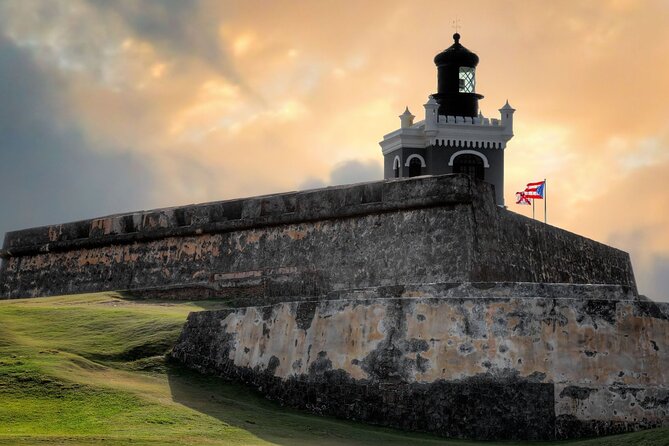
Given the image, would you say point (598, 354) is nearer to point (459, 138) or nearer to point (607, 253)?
point (607, 253)

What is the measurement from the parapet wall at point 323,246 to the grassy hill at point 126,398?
1.65 meters

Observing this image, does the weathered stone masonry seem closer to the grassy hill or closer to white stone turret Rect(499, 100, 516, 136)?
the grassy hill

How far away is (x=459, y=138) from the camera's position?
167 feet

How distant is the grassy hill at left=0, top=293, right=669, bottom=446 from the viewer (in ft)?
33.3

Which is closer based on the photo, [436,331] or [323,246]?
[436,331]

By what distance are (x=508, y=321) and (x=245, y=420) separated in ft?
8.33

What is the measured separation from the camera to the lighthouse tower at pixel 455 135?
50.6 meters

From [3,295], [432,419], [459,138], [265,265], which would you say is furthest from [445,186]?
[459,138]

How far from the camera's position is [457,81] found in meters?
51.0

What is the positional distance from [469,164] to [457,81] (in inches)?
136

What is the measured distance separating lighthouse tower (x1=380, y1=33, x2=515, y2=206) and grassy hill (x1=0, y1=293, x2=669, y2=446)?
36736 millimetres

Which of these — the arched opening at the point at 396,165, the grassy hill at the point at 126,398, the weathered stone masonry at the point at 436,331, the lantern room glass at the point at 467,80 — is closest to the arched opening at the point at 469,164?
the arched opening at the point at 396,165

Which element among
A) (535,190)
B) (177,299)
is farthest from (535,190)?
(177,299)

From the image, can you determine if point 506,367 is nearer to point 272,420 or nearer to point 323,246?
point 272,420
